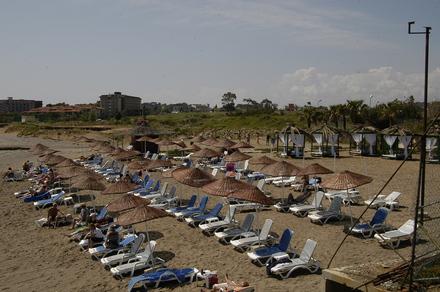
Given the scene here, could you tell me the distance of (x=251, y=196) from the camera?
1218cm

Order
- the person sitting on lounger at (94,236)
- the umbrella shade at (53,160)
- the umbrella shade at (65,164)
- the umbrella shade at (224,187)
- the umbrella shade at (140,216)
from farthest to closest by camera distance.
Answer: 1. the umbrella shade at (53,160)
2. the umbrella shade at (65,164)
3. the person sitting on lounger at (94,236)
4. the umbrella shade at (224,187)
5. the umbrella shade at (140,216)

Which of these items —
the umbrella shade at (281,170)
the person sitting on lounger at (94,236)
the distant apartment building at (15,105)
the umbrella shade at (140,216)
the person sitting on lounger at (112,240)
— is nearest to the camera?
the umbrella shade at (140,216)

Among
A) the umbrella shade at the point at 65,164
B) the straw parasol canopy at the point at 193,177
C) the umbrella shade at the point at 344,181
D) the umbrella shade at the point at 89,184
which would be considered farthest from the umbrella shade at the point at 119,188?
the umbrella shade at the point at 65,164

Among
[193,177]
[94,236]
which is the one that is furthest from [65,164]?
[94,236]

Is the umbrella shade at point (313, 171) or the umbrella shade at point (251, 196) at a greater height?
the umbrella shade at point (313, 171)

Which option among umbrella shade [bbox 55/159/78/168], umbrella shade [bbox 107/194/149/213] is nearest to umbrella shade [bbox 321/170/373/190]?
umbrella shade [bbox 107/194/149/213]

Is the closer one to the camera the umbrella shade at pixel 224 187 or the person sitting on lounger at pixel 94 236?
the umbrella shade at pixel 224 187

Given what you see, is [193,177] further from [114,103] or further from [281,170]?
[114,103]

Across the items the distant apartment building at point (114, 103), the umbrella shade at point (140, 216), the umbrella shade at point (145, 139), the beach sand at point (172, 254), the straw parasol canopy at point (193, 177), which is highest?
the distant apartment building at point (114, 103)

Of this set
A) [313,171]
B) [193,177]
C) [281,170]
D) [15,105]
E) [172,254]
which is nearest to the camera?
[172,254]

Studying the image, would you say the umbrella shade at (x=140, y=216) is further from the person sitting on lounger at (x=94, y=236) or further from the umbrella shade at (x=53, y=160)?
the umbrella shade at (x=53, y=160)

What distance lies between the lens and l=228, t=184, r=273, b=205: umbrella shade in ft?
39.4

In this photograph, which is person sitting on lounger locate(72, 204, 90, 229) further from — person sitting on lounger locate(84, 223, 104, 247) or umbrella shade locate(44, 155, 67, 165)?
umbrella shade locate(44, 155, 67, 165)

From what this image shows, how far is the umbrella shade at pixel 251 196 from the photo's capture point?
39.4 feet
